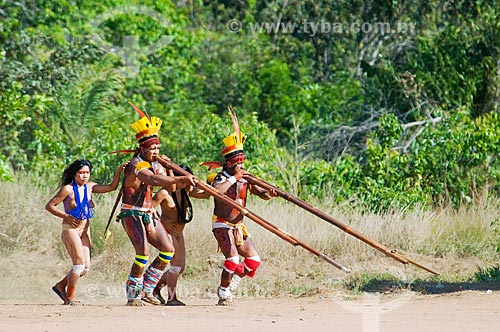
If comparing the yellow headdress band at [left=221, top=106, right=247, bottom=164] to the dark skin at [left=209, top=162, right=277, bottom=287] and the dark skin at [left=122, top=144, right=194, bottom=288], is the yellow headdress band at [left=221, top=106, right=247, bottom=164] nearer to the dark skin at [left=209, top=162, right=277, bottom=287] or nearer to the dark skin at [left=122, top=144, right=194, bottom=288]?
the dark skin at [left=209, top=162, right=277, bottom=287]

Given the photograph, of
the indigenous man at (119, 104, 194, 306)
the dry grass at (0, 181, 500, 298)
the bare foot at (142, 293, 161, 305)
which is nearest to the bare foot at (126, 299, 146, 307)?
the indigenous man at (119, 104, 194, 306)

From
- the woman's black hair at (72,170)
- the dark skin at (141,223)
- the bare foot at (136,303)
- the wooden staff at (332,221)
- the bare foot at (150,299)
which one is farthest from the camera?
the bare foot at (150,299)

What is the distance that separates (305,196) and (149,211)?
19.0ft

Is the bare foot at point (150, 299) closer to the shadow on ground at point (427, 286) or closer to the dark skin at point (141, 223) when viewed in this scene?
the dark skin at point (141, 223)

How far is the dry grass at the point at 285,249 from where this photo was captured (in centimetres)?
1171

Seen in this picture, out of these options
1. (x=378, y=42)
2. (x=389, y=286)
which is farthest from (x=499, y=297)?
(x=378, y=42)

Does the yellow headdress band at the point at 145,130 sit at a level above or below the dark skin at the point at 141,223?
above

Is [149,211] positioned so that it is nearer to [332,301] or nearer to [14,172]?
[332,301]

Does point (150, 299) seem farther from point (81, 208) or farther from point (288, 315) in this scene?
point (288, 315)

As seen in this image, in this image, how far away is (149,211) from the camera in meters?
9.30

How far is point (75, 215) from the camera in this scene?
9.39 meters

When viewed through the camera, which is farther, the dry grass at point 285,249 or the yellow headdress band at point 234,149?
the dry grass at point 285,249

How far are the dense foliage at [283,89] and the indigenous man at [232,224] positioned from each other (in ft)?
16.4

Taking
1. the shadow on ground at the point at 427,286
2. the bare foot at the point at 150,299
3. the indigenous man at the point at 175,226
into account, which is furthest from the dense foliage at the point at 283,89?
the bare foot at the point at 150,299
